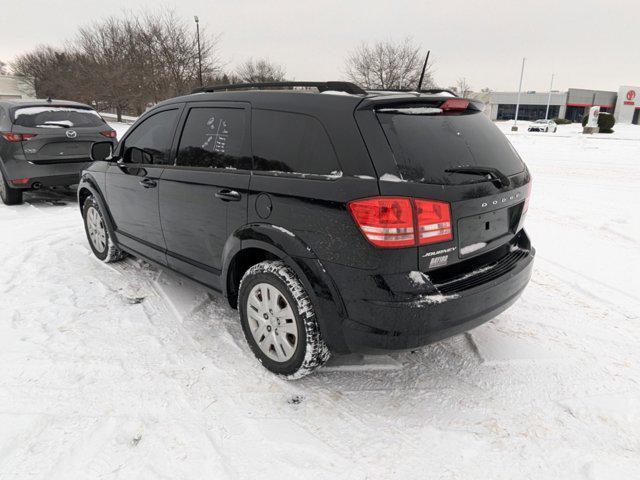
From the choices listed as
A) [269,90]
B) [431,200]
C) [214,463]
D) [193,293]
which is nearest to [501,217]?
[431,200]

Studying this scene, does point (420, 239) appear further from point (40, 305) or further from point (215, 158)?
point (40, 305)

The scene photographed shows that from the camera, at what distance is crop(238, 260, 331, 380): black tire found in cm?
252

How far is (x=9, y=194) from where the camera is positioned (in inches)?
282

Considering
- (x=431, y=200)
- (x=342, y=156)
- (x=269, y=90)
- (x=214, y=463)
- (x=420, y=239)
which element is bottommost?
(x=214, y=463)

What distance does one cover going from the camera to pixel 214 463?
216cm

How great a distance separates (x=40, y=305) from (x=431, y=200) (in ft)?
11.2

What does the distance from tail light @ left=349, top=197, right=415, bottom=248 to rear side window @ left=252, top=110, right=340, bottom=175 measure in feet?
1.00

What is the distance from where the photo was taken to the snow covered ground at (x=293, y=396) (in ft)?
7.12

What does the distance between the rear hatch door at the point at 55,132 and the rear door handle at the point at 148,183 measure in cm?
417

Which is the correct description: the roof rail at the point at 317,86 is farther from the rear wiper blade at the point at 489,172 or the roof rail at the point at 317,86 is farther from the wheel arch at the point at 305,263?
the wheel arch at the point at 305,263

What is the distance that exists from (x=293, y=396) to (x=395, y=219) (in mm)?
1268

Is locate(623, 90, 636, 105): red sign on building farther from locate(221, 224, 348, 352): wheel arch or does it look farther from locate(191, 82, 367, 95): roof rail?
locate(221, 224, 348, 352): wheel arch

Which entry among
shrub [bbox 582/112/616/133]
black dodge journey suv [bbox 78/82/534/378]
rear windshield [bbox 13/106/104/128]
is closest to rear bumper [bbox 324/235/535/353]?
black dodge journey suv [bbox 78/82/534/378]

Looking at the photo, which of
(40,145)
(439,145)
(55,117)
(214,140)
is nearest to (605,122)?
(55,117)
